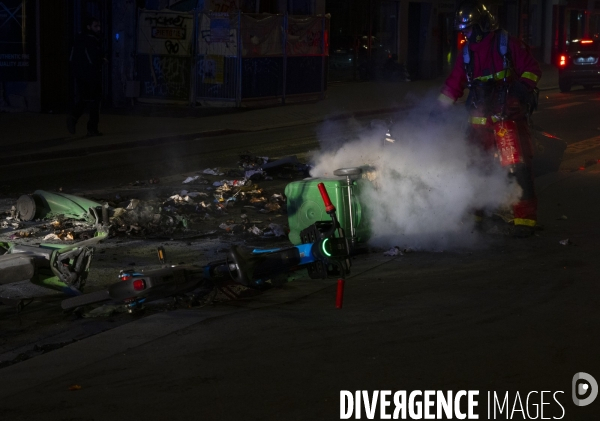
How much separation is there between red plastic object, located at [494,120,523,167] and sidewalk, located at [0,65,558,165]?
8.35 meters

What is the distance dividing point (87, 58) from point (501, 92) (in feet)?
31.6

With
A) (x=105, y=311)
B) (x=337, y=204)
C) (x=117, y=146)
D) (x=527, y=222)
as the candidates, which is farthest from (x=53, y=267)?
(x=117, y=146)

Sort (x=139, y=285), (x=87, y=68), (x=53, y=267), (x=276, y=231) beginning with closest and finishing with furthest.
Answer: (x=139, y=285) < (x=53, y=267) < (x=276, y=231) < (x=87, y=68)

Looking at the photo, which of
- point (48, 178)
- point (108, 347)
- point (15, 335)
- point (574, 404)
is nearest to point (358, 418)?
point (574, 404)

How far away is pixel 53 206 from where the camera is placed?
353 inches

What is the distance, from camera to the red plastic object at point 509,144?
818 cm

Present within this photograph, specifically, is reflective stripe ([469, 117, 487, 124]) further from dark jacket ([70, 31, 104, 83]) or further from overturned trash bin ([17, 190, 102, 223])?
dark jacket ([70, 31, 104, 83])

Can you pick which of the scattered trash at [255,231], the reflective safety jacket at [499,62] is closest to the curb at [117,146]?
the scattered trash at [255,231]

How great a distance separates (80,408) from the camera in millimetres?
4367

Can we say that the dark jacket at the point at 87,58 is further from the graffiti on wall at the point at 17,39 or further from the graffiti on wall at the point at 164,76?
the graffiti on wall at the point at 164,76

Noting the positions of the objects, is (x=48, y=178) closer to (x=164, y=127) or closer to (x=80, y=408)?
(x=164, y=127)

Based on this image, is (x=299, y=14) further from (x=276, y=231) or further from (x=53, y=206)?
(x=276, y=231)

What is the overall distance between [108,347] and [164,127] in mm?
13209

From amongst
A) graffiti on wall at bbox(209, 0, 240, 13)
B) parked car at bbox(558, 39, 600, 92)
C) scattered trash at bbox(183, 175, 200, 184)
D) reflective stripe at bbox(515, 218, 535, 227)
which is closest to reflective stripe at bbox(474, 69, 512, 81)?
reflective stripe at bbox(515, 218, 535, 227)
